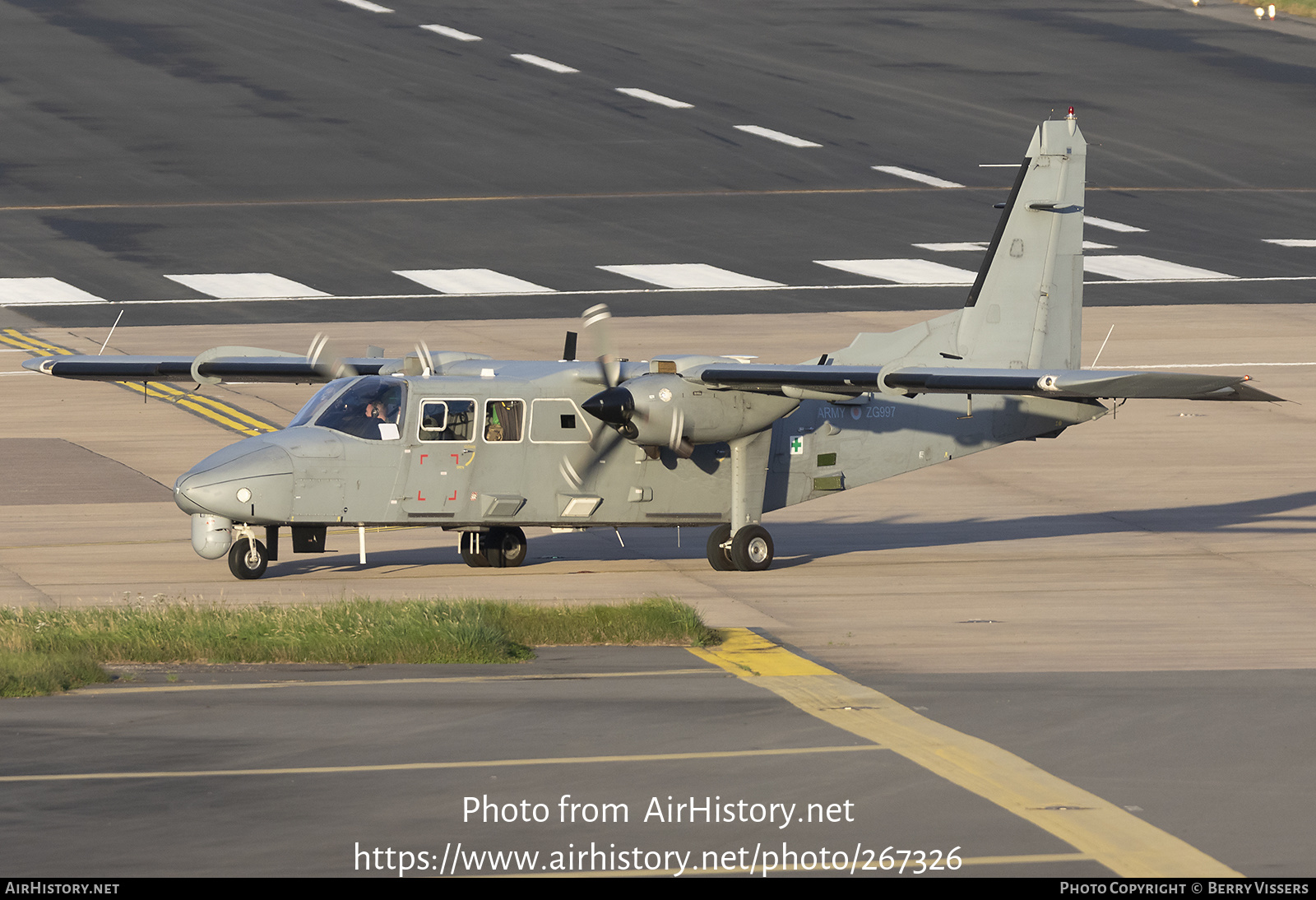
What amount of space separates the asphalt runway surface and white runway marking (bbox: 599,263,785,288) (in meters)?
0.47

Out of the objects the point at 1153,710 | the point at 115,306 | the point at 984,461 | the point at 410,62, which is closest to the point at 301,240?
the point at 115,306

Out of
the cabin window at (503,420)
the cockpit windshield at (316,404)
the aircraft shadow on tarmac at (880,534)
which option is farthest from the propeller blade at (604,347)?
the cockpit windshield at (316,404)

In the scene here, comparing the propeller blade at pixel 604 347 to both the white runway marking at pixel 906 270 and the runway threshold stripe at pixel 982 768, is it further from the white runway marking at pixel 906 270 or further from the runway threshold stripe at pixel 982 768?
the white runway marking at pixel 906 270

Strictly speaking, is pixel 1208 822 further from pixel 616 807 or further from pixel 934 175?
pixel 934 175

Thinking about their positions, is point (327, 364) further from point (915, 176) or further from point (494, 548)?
point (915, 176)

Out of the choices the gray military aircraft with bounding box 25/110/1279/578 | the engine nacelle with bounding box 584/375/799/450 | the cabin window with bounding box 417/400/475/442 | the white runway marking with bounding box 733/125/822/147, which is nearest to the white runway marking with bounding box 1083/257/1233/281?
the white runway marking with bounding box 733/125/822/147

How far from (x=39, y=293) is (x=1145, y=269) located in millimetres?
33493

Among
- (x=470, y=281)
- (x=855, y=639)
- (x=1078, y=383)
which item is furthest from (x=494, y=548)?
(x=470, y=281)

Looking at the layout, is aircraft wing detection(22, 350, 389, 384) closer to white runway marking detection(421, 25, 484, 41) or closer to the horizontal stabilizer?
the horizontal stabilizer

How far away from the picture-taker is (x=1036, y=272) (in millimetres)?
28922

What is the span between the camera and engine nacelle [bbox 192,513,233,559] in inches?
993

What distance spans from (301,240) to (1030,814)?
4965 cm

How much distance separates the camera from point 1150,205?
69.5 m

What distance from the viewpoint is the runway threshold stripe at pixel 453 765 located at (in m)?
14.9
